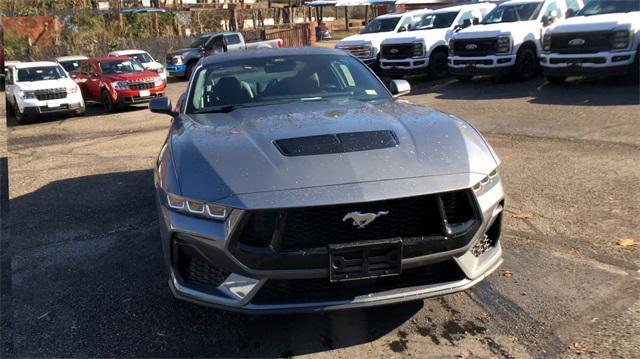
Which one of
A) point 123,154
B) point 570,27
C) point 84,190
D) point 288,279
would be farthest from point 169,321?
point 570,27

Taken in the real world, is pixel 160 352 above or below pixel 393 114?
below

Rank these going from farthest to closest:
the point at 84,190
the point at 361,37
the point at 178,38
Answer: the point at 178,38
the point at 361,37
the point at 84,190

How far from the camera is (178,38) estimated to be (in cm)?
3030

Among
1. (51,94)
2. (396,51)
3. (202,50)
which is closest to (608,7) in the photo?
(396,51)

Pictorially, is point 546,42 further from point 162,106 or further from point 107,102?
point 107,102

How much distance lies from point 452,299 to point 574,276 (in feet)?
3.15

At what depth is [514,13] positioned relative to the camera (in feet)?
47.9

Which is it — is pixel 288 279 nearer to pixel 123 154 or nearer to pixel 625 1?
pixel 123 154

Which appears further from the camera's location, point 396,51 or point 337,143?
point 396,51

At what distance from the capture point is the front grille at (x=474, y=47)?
13719 millimetres

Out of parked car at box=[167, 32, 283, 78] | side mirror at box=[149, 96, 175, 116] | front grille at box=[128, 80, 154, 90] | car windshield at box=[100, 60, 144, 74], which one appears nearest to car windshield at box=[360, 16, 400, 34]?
parked car at box=[167, 32, 283, 78]

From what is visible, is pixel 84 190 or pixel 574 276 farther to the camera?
pixel 84 190

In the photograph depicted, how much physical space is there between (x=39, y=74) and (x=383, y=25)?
10916 millimetres

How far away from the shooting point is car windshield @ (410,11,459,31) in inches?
664
